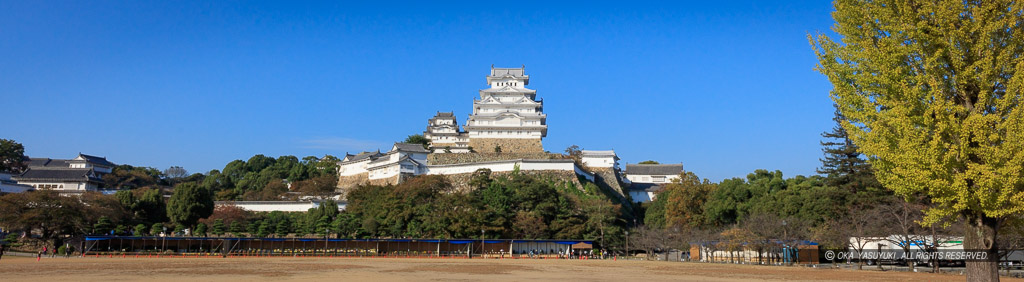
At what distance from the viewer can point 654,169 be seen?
74562mm

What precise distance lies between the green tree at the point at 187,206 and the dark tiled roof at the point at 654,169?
143 ft

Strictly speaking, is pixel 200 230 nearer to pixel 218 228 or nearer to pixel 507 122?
pixel 218 228

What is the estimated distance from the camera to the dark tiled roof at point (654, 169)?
7325cm

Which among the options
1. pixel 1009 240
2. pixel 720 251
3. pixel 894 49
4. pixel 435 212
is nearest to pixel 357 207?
pixel 435 212

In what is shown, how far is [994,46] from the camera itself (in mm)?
10562

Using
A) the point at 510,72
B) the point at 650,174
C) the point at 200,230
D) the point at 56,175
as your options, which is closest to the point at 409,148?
the point at 510,72

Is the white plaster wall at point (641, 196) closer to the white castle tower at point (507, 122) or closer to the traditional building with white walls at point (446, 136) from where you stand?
the white castle tower at point (507, 122)

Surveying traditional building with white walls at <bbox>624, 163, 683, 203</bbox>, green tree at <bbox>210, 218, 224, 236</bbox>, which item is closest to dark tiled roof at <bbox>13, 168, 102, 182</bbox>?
green tree at <bbox>210, 218, 224, 236</bbox>

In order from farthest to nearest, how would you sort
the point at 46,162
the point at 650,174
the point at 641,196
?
the point at 650,174, the point at 46,162, the point at 641,196

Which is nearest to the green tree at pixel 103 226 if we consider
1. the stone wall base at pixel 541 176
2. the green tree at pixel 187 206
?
the green tree at pixel 187 206

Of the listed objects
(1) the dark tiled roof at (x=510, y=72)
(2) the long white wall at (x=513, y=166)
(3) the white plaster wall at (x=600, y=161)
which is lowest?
(2) the long white wall at (x=513, y=166)

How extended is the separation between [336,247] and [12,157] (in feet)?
146

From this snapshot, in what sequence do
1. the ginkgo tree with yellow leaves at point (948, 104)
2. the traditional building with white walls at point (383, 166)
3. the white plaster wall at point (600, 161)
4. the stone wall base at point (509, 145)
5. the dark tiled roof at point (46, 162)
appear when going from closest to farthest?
the ginkgo tree with yellow leaves at point (948, 104) < the traditional building with white walls at point (383, 166) < the dark tiled roof at point (46, 162) < the stone wall base at point (509, 145) < the white plaster wall at point (600, 161)

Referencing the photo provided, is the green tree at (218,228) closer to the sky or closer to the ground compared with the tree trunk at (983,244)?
closer to the ground
